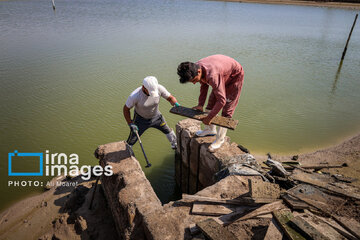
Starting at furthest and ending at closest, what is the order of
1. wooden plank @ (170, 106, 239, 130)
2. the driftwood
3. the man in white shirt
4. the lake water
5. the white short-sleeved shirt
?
the lake water, the white short-sleeved shirt, the man in white shirt, wooden plank @ (170, 106, 239, 130), the driftwood

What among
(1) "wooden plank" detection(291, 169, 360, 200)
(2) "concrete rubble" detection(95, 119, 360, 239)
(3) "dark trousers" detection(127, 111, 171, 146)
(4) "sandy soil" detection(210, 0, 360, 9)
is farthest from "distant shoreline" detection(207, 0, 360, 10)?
(3) "dark trousers" detection(127, 111, 171, 146)

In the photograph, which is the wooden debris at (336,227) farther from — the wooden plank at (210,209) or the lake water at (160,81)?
the lake water at (160,81)

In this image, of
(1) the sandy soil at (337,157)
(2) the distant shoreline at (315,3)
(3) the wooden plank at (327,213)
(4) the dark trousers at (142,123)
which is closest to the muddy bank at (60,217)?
(4) the dark trousers at (142,123)

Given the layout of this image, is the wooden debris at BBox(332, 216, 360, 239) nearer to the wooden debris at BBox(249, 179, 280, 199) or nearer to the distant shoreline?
the wooden debris at BBox(249, 179, 280, 199)

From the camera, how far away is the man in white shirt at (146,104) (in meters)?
3.75

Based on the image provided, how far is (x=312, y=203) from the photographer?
2842 mm

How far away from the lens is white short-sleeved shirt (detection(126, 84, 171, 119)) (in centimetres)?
391

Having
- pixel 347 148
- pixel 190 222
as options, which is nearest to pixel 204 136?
pixel 190 222

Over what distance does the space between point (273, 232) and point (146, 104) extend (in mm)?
2700

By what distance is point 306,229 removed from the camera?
7.78ft

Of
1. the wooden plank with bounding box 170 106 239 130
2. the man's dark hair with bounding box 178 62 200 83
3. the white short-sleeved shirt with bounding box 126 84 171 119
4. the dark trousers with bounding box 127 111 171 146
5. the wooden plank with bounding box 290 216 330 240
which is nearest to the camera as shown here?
the wooden plank with bounding box 290 216 330 240

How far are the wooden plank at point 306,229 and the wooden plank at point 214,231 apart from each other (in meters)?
0.69

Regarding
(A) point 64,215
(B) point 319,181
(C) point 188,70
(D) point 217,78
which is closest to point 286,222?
(B) point 319,181

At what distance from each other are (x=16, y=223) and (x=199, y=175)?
383 cm
